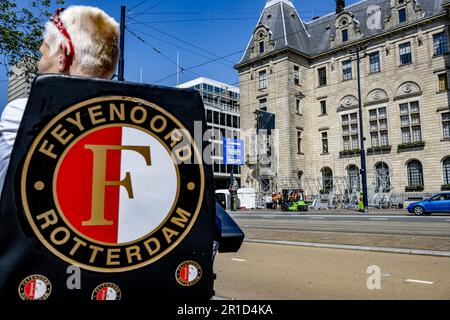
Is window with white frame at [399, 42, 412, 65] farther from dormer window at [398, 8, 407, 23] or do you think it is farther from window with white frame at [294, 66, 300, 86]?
window with white frame at [294, 66, 300, 86]

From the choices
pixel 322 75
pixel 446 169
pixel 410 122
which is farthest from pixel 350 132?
pixel 446 169

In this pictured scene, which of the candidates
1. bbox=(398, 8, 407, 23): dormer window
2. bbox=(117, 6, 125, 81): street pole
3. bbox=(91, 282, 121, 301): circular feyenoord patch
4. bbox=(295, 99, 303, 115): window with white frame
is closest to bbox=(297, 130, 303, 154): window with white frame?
bbox=(295, 99, 303, 115): window with white frame

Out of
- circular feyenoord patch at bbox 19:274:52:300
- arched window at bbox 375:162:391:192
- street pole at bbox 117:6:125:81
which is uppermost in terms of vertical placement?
street pole at bbox 117:6:125:81

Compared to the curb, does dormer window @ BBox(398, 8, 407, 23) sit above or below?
above

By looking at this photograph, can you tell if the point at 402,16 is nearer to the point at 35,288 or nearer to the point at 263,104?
the point at 263,104

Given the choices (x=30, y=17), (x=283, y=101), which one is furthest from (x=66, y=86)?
(x=283, y=101)

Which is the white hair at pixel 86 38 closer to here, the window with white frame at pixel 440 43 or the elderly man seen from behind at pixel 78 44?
the elderly man seen from behind at pixel 78 44

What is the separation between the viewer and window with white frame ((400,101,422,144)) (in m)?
34.5

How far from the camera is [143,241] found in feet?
4.08

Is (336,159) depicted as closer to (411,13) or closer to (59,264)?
A: (411,13)

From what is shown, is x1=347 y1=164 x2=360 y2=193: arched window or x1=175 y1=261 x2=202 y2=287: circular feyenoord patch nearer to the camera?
x1=175 y1=261 x2=202 y2=287: circular feyenoord patch

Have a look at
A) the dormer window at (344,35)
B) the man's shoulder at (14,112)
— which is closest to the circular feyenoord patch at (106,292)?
the man's shoulder at (14,112)

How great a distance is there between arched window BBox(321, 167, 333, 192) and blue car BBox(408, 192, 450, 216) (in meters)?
17.3

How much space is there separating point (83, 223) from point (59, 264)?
0.14 metres
